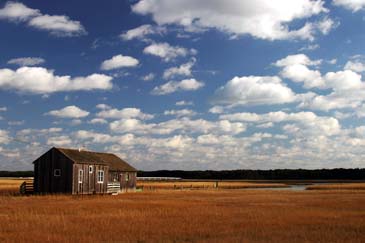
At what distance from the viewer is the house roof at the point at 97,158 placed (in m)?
58.1

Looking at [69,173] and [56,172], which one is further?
[56,172]

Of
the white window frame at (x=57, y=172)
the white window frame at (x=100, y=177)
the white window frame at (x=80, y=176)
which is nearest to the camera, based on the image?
the white window frame at (x=57, y=172)

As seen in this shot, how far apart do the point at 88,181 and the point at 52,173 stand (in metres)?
4.52

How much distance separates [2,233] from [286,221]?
14.8 meters

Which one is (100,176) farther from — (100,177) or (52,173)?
(52,173)

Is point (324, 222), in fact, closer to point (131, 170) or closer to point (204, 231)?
point (204, 231)

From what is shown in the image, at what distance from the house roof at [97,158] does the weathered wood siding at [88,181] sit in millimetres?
634

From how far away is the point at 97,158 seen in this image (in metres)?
65.4

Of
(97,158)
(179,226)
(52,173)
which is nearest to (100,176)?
(97,158)

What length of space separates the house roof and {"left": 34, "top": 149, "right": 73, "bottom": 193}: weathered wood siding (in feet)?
3.09

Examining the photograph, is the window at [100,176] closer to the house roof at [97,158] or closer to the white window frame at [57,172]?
the house roof at [97,158]

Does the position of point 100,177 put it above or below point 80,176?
below

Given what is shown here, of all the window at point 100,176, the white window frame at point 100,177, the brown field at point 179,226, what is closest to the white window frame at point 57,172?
the white window frame at point 100,177

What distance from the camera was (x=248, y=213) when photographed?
3356cm
